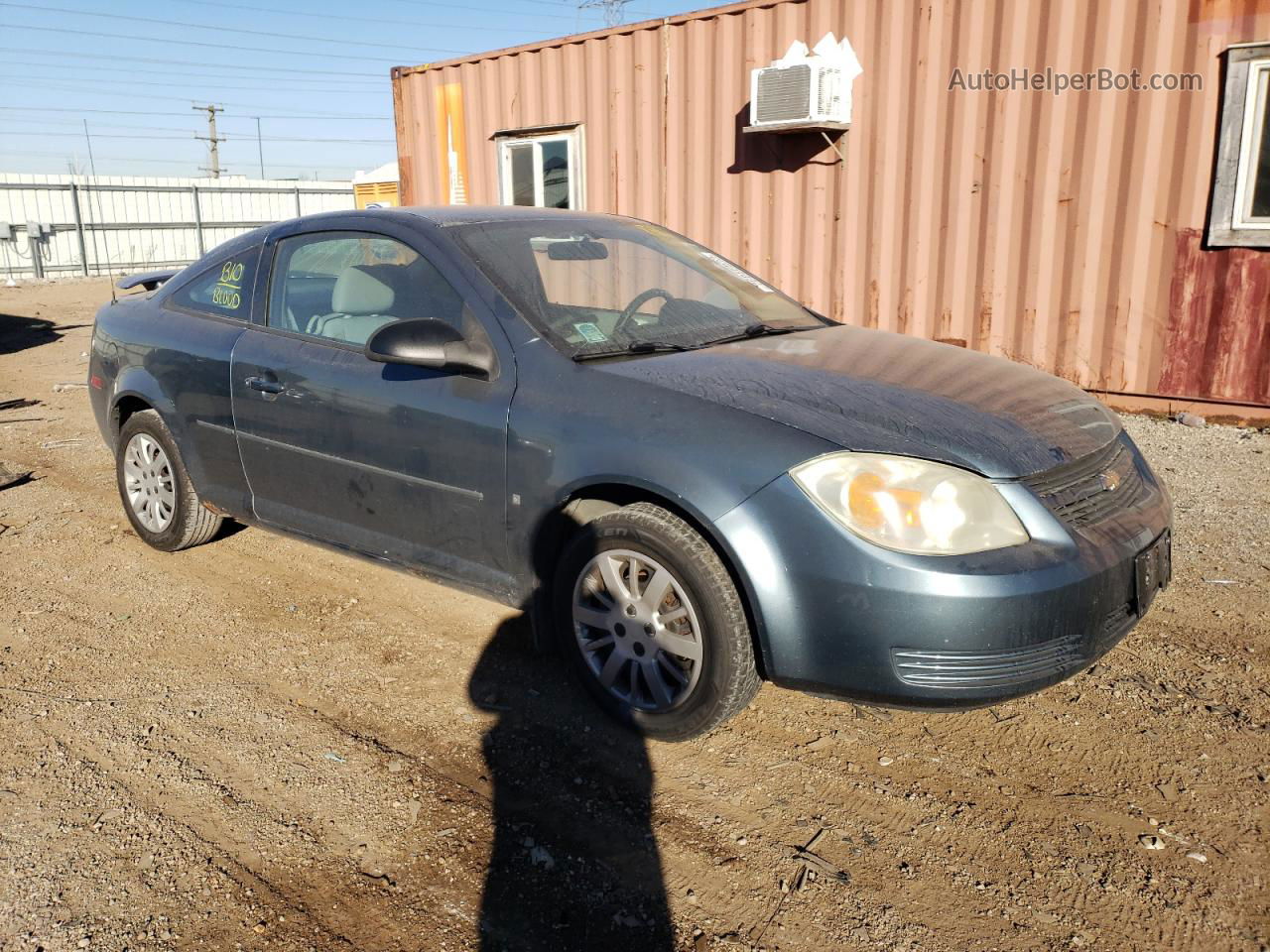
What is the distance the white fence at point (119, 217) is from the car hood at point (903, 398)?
25.4m

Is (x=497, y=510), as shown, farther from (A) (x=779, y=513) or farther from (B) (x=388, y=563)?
(A) (x=779, y=513)

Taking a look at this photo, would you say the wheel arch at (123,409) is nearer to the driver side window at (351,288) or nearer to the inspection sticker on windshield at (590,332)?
the driver side window at (351,288)

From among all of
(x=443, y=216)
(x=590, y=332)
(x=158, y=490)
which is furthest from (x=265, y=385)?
(x=590, y=332)

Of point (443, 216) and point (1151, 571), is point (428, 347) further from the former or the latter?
point (1151, 571)

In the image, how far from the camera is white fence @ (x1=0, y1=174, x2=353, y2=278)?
24.3 m

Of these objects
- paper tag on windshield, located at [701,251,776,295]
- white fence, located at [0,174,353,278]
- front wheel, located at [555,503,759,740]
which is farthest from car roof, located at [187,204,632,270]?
white fence, located at [0,174,353,278]

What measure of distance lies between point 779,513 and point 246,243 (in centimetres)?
285

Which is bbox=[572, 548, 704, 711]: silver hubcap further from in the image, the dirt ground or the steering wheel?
the steering wheel

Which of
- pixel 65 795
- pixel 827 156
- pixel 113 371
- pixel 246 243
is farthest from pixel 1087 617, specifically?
pixel 827 156

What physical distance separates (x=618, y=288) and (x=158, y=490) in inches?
97.0

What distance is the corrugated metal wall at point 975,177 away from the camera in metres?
6.69

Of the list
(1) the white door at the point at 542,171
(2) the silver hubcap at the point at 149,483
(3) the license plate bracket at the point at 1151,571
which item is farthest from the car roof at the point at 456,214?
(1) the white door at the point at 542,171

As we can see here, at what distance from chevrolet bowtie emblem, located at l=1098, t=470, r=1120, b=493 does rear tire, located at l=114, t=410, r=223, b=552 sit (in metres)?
3.66

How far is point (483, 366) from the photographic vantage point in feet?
10.6
